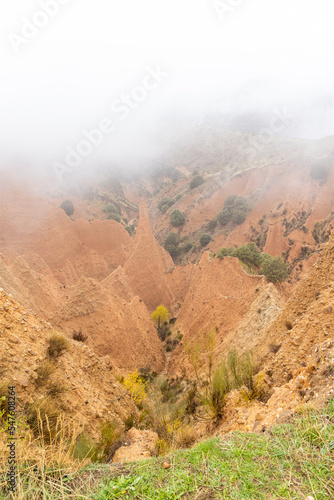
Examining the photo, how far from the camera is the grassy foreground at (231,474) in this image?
9.13 ft

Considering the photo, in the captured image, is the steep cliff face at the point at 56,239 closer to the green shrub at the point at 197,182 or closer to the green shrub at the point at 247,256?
the green shrub at the point at 247,256

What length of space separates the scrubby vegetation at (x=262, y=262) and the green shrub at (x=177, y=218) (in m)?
22.9

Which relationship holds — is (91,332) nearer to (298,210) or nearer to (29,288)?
(29,288)

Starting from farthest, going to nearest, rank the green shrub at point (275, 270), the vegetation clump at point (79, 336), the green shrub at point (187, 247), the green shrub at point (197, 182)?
the green shrub at point (197, 182) < the green shrub at point (187, 247) < the green shrub at point (275, 270) < the vegetation clump at point (79, 336)

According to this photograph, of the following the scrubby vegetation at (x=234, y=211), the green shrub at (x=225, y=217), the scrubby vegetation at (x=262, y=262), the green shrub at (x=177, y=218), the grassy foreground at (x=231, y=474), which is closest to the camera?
the grassy foreground at (x=231, y=474)

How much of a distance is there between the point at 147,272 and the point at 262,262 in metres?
11.5

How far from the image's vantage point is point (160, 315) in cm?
2695

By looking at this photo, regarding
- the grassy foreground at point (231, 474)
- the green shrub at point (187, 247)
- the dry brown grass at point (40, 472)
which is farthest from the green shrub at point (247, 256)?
the dry brown grass at point (40, 472)

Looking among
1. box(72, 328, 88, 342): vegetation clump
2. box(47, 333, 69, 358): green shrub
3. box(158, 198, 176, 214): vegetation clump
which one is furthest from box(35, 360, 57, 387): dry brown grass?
box(158, 198, 176, 214): vegetation clump

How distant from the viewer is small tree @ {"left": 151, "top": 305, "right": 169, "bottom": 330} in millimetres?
26781

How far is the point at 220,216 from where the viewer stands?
46844mm

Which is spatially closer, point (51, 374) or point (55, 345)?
point (51, 374)

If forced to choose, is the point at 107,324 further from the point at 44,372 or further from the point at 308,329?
the point at 308,329

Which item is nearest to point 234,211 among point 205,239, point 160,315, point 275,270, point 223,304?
point 205,239
